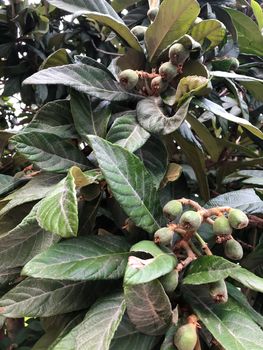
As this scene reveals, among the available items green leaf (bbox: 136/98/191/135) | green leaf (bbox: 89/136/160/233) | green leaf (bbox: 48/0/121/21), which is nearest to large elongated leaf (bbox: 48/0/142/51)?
green leaf (bbox: 48/0/121/21)

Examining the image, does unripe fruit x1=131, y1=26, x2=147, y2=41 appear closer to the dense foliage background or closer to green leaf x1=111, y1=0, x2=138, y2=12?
the dense foliage background

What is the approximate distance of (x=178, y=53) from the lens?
0.64 meters

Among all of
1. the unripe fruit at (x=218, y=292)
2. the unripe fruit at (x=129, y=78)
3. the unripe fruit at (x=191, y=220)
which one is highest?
the unripe fruit at (x=129, y=78)

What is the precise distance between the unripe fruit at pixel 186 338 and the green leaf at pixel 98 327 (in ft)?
0.21

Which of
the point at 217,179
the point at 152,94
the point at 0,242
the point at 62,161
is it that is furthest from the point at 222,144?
the point at 0,242

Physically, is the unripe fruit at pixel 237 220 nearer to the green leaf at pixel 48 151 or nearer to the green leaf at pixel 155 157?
the green leaf at pixel 155 157

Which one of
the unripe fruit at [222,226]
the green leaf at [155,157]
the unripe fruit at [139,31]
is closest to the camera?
the unripe fruit at [222,226]

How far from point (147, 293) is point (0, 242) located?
23 cm

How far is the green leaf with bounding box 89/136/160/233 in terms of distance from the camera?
0.53 m

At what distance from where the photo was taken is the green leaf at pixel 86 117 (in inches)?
26.0

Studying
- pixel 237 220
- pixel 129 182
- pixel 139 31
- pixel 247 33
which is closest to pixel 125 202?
pixel 129 182

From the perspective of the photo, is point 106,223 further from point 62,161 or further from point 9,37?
point 9,37

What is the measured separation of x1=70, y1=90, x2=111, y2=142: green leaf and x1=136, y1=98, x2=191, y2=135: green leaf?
0.18 feet

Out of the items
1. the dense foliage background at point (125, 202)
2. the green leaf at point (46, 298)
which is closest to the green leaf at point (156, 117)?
the dense foliage background at point (125, 202)
